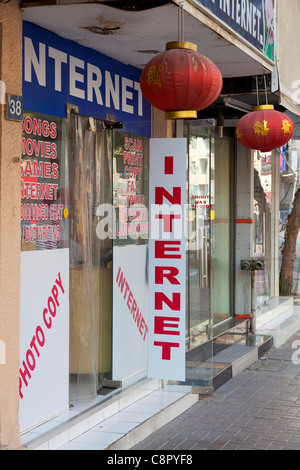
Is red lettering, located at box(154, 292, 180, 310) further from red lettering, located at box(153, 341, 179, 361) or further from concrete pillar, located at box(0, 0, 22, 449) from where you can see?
concrete pillar, located at box(0, 0, 22, 449)

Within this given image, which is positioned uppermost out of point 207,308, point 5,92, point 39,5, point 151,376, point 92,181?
point 39,5

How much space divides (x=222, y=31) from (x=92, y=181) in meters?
1.85

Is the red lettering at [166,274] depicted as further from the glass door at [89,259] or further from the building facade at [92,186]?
the glass door at [89,259]

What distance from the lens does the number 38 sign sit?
4.91m

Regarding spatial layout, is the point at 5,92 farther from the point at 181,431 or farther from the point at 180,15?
the point at 181,431

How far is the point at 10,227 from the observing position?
194 inches

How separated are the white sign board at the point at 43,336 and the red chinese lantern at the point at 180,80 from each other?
1.60m

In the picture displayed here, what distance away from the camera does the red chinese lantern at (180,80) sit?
4965mm

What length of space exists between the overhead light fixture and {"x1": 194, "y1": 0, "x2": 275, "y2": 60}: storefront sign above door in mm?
1159

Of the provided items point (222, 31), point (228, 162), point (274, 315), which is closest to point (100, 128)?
point (222, 31)

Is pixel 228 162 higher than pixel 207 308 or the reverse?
higher

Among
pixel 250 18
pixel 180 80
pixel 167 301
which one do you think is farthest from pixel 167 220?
pixel 250 18

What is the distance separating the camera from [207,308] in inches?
299

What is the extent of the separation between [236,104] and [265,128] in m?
1.97
